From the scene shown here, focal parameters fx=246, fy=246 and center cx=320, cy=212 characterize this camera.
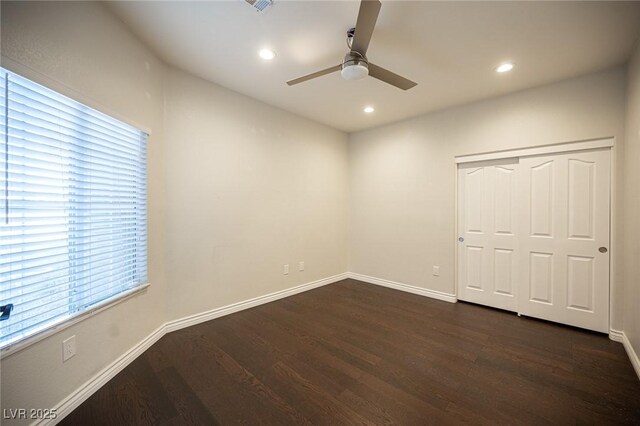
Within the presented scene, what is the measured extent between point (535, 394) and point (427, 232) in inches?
87.8

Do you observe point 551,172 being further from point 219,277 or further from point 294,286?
point 219,277

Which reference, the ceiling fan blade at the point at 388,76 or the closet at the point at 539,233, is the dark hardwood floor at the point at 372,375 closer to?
the closet at the point at 539,233

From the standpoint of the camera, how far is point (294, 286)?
149 inches

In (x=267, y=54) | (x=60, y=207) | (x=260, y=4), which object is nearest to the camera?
(x=60, y=207)

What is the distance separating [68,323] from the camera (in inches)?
61.2

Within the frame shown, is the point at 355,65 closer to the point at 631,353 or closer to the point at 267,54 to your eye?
the point at 267,54

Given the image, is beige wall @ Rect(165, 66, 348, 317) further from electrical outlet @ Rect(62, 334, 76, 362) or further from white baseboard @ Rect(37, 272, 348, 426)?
electrical outlet @ Rect(62, 334, 76, 362)

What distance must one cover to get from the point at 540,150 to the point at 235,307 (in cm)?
409

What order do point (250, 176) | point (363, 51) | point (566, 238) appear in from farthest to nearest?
1. point (250, 176)
2. point (566, 238)
3. point (363, 51)

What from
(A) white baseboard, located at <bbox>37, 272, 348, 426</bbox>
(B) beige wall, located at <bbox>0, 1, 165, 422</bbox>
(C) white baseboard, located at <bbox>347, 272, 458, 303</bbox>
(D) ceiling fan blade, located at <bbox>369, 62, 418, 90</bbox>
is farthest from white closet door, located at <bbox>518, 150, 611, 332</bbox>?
(B) beige wall, located at <bbox>0, 1, 165, 422</bbox>

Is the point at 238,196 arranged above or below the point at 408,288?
above

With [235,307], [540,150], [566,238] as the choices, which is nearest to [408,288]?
[566,238]

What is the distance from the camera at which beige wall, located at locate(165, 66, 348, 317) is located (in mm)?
2617

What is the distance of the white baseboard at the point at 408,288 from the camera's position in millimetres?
3508
